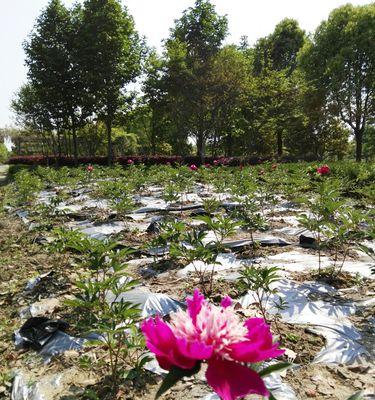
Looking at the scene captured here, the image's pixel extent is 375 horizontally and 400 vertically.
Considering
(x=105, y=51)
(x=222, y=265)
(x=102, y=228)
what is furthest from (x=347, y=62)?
(x=222, y=265)

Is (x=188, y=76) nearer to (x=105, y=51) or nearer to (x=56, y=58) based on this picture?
(x=105, y=51)

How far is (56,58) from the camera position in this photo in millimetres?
19562

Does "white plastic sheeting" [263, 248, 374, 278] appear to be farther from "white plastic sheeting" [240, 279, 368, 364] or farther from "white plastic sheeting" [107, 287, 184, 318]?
"white plastic sheeting" [107, 287, 184, 318]

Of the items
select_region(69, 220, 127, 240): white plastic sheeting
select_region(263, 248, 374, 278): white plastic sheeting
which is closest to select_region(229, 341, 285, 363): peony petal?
select_region(263, 248, 374, 278): white plastic sheeting

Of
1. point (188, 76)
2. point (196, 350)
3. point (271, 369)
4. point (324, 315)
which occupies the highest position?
point (188, 76)

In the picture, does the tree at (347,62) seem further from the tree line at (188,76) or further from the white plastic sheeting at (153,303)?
the white plastic sheeting at (153,303)

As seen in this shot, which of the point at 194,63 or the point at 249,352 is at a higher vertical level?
the point at 194,63

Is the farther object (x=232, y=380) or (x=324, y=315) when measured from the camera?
(x=324, y=315)

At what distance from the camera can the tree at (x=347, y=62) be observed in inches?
869

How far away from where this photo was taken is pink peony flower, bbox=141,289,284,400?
2.02ft

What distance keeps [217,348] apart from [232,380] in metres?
0.06

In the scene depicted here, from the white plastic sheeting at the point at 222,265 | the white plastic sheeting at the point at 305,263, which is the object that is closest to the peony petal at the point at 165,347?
the white plastic sheeting at the point at 222,265

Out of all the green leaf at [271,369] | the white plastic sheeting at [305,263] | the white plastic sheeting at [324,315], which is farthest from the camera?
the white plastic sheeting at [305,263]

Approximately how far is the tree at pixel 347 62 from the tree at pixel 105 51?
40.1 feet
